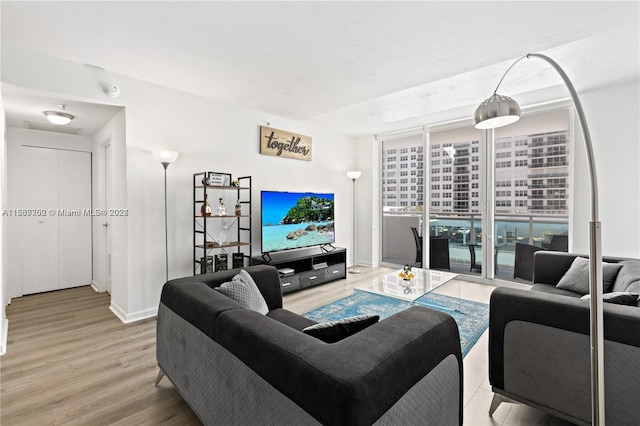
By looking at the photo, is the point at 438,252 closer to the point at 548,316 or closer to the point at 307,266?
the point at 307,266

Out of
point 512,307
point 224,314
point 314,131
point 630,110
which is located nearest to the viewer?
point 224,314

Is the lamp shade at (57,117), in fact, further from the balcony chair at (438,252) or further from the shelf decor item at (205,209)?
the balcony chair at (438,252)

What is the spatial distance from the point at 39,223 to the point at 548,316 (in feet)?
18.8

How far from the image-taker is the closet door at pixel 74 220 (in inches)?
173

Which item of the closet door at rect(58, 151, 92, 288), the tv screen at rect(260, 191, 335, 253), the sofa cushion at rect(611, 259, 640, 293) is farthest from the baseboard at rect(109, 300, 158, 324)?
the sofa cushion at rect(611, 259, 640, 293)

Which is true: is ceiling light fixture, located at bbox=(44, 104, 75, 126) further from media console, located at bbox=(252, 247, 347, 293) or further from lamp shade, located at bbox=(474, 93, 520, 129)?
lamp shade, located at bbox=(474, 93, 520, 129)

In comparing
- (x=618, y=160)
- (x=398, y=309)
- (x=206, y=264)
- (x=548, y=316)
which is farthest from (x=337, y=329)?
(x=618, y=160)

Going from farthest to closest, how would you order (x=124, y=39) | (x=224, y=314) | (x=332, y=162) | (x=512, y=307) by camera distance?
(x=332, y=162) → (x=124, y=39) → (x=512, y=307) → (x=224, y=314)

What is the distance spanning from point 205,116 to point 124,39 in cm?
140

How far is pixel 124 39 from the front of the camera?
7.82ft

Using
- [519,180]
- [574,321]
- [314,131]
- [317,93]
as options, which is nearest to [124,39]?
[317,93]

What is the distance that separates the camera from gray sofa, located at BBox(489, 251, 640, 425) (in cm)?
141

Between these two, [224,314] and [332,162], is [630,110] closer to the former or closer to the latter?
[332,162]

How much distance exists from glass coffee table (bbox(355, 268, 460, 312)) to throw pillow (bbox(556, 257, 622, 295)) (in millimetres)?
1041
